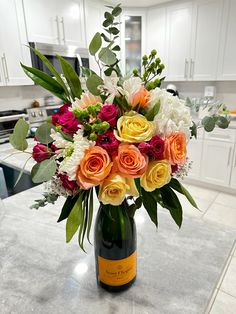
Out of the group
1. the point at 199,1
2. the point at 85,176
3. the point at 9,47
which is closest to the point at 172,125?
the point at 85,176

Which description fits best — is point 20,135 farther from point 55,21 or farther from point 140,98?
point 55,21

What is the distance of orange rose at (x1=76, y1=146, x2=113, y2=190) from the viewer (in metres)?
0.43

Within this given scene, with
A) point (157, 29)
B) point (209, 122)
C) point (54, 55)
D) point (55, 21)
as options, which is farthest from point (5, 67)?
point (209, 122)

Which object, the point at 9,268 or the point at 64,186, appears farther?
the point at 9,268

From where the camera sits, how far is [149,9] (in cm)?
321

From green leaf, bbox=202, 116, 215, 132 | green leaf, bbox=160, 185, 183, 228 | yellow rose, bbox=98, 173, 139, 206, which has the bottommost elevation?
green leaf, bbox=160, 185, 183, 228

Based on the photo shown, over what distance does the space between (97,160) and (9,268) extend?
1.88ft

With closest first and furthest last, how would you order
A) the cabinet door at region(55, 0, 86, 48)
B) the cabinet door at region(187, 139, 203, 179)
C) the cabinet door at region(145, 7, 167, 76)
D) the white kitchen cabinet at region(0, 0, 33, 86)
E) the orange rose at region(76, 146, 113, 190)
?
1. the orange rose at region(76, 146, 113, 190)
2. the white kitchen cabinet at region(0, 0, 33, 86)
3. the cabinet door at region(55, 0, 86, 48)
4. the cabinet door at region(187, 139, 203, 179)
5. the cabinet door at region(145, 7, 167, 76)

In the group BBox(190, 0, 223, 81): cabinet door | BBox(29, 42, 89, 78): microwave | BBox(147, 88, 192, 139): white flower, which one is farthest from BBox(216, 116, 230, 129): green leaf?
BBox(190, 0, 223, 81): cabinet door

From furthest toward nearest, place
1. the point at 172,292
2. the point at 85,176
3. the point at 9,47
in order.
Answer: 1. the point at 9,47
2. the point at 172,292
3. the point at 85,176

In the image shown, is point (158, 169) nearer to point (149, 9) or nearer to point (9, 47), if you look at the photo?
point (9, 47)

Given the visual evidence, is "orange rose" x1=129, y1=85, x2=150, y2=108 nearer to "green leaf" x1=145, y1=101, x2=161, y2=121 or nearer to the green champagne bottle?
"green leaf" x1=145, y1=101, x2=161, y2=121

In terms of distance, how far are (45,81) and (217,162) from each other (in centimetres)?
270

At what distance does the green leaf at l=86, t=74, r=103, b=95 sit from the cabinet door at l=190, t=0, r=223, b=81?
288 centimetres
